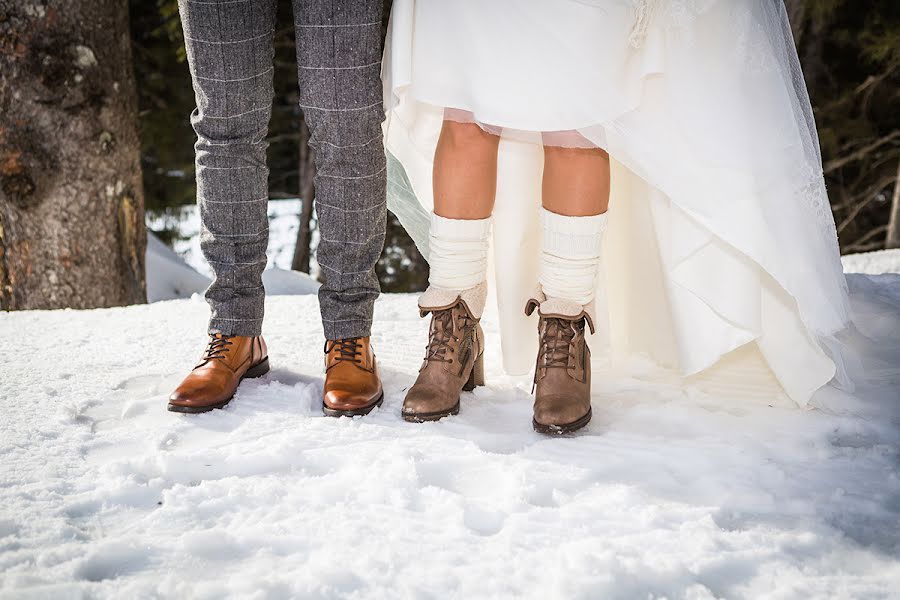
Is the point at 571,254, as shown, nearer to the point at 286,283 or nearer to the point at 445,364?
the point at 445,364

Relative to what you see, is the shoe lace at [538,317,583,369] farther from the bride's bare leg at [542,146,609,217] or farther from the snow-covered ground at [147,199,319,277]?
the snow-covered ground at [147,199,319,277]

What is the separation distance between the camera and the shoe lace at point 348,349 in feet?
5.00

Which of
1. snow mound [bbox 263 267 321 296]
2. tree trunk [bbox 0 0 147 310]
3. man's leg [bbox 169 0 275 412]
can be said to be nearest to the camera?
man's leg [bbox 169 0 275 412]

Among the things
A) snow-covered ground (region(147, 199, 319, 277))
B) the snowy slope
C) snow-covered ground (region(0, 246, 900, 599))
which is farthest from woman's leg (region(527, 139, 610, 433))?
snow-covered ground (region(147, 199, 319, 277))

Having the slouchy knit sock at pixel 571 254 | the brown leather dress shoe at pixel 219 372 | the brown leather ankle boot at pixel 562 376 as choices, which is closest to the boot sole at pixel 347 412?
the brown leather dress shoe at pixel 219 372

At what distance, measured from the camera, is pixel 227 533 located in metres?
0.98

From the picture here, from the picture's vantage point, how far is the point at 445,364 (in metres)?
1.46

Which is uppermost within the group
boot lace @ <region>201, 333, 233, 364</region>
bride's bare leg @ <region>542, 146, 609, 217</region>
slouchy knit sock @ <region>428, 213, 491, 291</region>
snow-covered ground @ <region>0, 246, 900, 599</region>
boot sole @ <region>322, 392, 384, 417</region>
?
bride's bare leg @ <region>542, 146, 609, 217</region>

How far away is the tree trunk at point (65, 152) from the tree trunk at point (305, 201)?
2.97 meters

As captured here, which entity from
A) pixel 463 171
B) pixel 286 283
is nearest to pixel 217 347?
pixel 463 171

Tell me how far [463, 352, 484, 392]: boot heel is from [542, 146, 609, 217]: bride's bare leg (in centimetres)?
40

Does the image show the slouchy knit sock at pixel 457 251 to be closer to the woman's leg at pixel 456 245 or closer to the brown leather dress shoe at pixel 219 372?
the woman's leg at pixel 456 245

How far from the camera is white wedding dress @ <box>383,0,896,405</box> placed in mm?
1317

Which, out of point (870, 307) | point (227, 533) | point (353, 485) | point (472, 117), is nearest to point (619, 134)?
point (472, 117)
